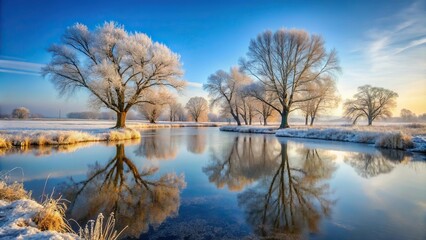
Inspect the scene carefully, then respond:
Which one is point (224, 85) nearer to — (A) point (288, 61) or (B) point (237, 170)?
(A) point (288, 61)

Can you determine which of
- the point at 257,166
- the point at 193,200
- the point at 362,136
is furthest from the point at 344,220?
the point at 362,136

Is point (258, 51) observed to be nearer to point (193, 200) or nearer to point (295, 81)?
point (295, 81)

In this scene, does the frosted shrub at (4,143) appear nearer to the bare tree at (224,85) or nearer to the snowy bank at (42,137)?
the snowy bank at (42,137)

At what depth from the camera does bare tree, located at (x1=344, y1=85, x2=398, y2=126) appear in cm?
4247

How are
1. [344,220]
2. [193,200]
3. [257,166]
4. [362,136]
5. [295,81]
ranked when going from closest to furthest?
[344,220] → [193,200] → [257,166] → [362,136] → [295,81]

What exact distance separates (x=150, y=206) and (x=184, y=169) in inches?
139

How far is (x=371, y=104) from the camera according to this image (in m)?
43.0

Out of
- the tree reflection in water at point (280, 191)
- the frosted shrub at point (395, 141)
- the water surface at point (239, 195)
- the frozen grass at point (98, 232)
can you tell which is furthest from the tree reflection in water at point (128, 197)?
the frosted shrub at point (395, 141)

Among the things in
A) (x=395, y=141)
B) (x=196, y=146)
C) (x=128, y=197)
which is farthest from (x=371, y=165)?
(x=196, y=146)

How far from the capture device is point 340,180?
22.0 ft

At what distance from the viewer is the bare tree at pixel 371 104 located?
42469mm

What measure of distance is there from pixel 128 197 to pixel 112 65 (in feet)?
54.9

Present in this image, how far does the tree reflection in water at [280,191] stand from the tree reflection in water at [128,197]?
54.5 inches

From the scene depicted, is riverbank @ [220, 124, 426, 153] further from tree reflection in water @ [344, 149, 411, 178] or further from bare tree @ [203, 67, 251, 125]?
bare tree @ [203, 67, 251, 125]
